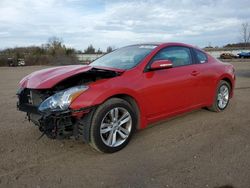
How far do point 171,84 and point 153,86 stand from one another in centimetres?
47

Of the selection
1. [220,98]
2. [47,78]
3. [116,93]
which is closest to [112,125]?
[116,93]

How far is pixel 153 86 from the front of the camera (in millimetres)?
4859

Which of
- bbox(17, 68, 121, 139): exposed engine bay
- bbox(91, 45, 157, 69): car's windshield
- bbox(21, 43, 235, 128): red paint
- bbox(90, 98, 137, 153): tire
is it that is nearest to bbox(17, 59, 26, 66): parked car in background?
bbox(91, 45, 157, 69): car's windshield

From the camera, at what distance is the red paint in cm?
423

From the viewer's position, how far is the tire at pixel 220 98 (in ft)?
21.5

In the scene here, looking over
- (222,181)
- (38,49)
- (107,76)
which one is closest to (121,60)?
(107,76)

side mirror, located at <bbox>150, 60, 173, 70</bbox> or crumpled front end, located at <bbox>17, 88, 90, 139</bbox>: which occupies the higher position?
side mirror, located at <bbox>150, 60, 173, 70</bbox>

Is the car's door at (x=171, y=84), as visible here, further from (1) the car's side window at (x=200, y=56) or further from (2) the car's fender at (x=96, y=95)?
(2) the car's fender at (x=96, y=95)

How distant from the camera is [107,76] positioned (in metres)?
4.46

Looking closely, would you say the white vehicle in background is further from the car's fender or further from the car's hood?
the car's fender

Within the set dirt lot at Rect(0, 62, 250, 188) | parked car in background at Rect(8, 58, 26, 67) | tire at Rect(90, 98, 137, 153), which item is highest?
parked car in background at Rect(8, 58, 26, 67)

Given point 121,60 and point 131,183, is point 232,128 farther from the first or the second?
point 131,183

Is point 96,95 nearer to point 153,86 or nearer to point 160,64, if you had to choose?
point 153,86

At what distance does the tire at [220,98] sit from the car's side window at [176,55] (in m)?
1.14
